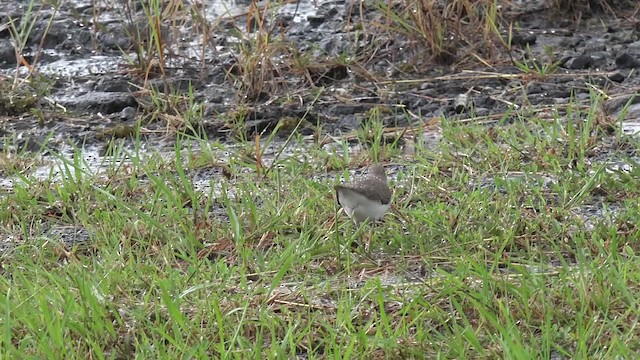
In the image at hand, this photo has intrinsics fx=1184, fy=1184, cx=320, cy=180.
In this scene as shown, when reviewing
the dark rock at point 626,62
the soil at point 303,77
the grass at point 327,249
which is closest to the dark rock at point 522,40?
the soil at point 303,77

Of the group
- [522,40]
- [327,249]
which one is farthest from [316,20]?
[327,249]

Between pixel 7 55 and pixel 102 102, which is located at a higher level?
pixel 102 102

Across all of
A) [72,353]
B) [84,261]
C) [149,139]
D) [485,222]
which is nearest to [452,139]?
[485,222]

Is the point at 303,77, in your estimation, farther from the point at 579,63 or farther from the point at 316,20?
the point at 579,63

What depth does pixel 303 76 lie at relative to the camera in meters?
7.27

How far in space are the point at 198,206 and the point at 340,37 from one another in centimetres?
304

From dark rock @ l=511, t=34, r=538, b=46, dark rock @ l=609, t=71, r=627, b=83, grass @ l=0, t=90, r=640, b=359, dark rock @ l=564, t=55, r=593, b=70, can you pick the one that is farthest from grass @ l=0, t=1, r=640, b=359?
dark rock @ l=511, t=34, r=538, b=46

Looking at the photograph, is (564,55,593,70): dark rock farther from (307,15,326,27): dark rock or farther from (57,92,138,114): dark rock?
(57,92,138,114): dark rock

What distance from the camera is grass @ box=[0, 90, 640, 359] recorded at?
3.83 meters

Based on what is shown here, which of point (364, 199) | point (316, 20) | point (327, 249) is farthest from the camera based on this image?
point (316, 20)

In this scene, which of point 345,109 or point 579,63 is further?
point 579,63

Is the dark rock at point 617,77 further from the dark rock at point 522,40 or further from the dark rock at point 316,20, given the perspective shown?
the dark rock at point 316,20

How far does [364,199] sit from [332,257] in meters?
0.27

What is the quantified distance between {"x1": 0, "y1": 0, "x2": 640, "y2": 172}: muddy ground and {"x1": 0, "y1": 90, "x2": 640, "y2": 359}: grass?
559 mm
